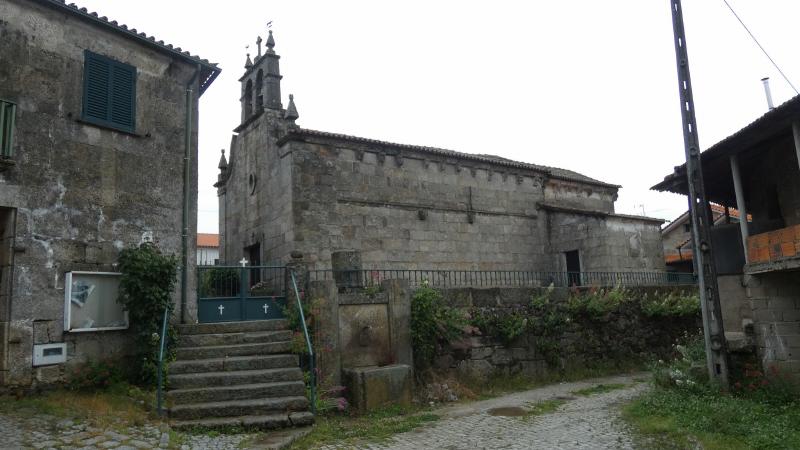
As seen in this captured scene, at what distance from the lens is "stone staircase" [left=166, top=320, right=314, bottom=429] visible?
7836mm

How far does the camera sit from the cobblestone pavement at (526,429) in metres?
7.25

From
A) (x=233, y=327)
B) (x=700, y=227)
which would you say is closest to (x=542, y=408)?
(x=700, y=227)

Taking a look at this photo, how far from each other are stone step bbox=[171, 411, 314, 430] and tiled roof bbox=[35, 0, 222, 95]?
21.9 ft

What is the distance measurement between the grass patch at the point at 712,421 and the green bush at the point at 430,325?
3.47 metres

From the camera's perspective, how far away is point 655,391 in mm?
9719

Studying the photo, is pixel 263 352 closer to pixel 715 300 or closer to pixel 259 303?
pixel 259 303

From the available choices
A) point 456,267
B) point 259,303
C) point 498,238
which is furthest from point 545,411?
point 498,238

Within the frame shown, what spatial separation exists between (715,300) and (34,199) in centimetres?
1108

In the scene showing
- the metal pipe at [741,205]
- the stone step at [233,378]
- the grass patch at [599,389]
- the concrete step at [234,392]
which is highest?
the metal pipe at [741,205]

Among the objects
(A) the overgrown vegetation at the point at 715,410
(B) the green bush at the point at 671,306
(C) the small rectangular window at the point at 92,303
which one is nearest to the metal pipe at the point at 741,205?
(A) the overgrown vegetation at the point at 715,410

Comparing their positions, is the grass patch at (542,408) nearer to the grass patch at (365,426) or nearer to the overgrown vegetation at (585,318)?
the grass patch at (365,426)

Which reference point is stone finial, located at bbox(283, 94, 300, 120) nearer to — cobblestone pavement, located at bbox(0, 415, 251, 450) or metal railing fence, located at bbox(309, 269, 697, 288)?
metal railing fence, located at bbox(309, 269, 697, 288)

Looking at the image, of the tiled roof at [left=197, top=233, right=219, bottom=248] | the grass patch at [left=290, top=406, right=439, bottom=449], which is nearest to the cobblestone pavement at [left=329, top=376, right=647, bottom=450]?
the grass patch at [left=290, top=406, right=439, bottom=449]

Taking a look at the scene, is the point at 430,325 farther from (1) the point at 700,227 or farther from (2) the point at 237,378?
(1) the point at 700,227
